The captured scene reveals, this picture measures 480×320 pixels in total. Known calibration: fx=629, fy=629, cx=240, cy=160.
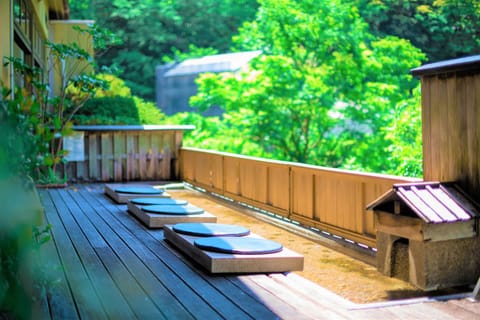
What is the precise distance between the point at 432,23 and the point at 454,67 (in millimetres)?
13553

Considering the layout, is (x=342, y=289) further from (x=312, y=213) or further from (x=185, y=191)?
(x=185, y=191)

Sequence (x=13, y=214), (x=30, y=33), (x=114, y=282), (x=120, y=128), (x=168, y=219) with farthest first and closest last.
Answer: (x=120, y=128), (x=30, y=33), (x=168, y=219), (x=114, y=282), (x=13, y=214)

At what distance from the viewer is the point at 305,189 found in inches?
308

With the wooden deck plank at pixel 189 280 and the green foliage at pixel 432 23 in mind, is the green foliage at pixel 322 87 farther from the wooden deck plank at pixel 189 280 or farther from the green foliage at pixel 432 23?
the wooden deck plank at pixel 189 280

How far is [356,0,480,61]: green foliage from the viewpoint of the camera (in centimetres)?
1597

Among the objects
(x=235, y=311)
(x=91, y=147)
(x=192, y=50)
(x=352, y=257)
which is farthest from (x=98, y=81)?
(x=192, y=50)

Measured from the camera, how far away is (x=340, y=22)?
60.0 feet

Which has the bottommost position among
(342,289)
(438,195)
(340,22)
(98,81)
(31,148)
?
(342,289)

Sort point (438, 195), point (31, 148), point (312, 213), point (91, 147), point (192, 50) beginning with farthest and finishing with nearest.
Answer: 1. point (192, 50)
2. point (91, 147)
3. point (312, 213)
4. point (438, 195)
5. point (31, 148)

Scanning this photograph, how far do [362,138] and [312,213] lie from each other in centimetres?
1100

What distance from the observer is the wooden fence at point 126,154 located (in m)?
12.7

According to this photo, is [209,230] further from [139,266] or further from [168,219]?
[168,219]

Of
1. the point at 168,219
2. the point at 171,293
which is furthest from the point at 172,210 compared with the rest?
the point at 171,293

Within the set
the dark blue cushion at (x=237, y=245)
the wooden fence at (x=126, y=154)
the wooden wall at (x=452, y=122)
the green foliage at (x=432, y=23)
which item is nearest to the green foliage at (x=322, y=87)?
the green foliage at (x=432, y=23)
